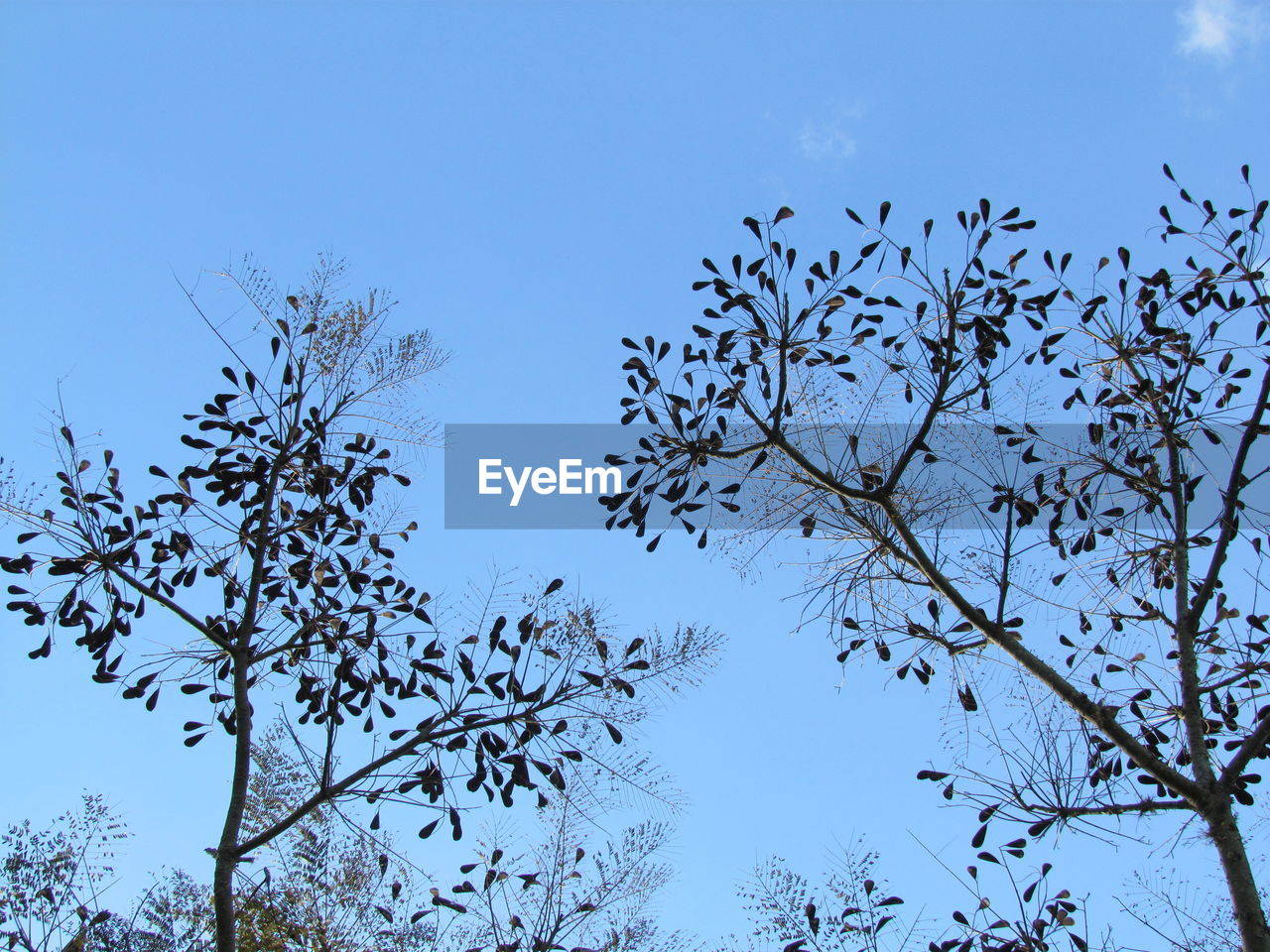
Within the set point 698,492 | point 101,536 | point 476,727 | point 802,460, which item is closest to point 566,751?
point 476,727

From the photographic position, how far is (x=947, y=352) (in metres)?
3.94

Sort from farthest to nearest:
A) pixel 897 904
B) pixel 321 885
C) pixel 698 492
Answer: pixel 321 885
pixel 897 904
pixel 698 492

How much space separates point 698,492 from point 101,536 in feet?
8.07

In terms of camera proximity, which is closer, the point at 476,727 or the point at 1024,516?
the point at 476,727

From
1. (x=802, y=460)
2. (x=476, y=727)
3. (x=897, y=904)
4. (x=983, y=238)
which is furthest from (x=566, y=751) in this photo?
(x=983, y=238)

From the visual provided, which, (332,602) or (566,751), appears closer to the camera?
(566,751)

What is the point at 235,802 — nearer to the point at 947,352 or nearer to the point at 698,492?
the point at 698,492

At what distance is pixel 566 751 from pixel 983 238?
271cm

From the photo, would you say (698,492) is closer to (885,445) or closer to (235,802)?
(885,445)

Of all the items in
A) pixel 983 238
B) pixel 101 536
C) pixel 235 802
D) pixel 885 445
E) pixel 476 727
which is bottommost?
pixel 235 802

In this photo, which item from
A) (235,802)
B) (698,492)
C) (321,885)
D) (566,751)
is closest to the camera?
(235,802)

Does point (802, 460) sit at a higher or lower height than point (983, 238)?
lower

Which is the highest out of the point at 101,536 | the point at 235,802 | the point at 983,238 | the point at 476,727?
the point at 983,238

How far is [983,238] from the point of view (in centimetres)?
405
